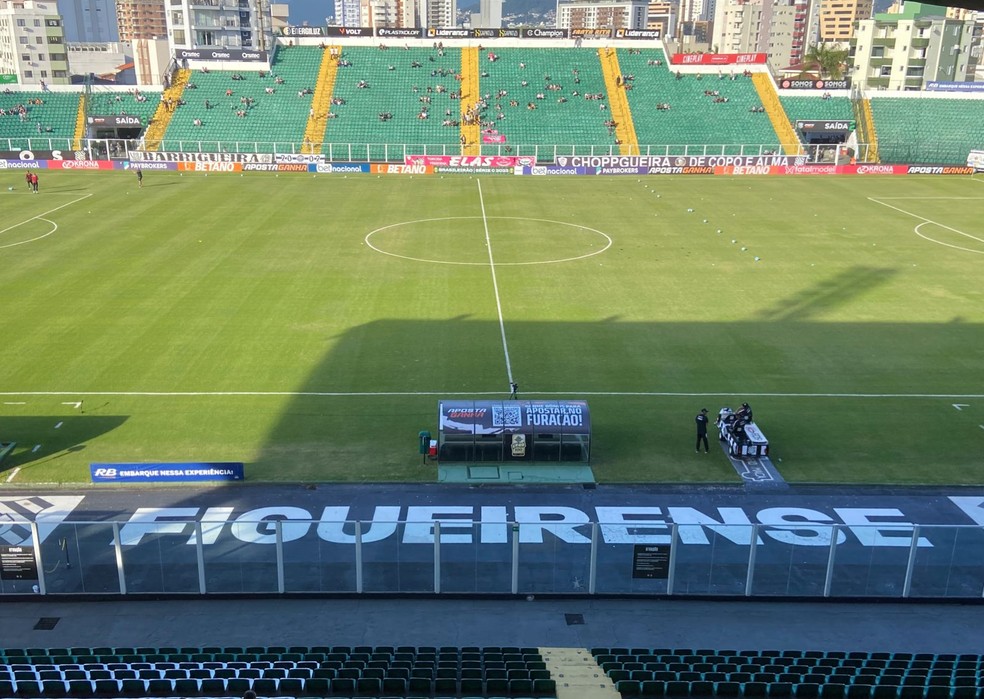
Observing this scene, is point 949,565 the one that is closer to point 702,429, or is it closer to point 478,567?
point 702,429

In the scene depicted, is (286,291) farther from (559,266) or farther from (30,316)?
(559,266)

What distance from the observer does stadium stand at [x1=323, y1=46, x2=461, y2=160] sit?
287 feet

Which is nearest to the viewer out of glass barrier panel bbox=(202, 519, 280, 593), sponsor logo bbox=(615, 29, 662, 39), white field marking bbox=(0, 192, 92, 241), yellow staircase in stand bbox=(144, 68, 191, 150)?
glass barrier panel bbox=(202, 519, 280, 593)

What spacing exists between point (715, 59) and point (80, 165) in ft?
221

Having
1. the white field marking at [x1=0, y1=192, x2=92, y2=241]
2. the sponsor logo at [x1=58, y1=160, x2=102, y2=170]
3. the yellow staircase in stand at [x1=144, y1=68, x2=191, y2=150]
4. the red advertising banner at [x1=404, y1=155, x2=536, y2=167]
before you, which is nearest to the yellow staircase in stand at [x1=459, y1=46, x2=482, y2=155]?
the red advertising banner at [x1=404, y1=155, x2=536, y2=167]

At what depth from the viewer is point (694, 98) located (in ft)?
308

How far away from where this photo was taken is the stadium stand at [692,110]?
3413 inches

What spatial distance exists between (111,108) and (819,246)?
73.3m

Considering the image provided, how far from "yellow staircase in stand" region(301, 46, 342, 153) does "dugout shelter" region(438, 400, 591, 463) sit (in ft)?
207

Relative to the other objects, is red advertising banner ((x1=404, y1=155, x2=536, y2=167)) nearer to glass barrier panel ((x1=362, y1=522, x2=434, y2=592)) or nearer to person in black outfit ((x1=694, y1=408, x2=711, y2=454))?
person in black outfit ((x1=694, y1=408, x2=711, y2=454))

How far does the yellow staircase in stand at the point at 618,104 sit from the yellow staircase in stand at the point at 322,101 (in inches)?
1177

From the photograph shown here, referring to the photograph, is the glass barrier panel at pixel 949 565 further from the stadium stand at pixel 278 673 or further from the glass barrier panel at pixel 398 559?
the glass barrier panel at pixel 398 559

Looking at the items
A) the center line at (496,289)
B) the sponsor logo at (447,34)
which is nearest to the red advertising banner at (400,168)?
the center line at (496,289)

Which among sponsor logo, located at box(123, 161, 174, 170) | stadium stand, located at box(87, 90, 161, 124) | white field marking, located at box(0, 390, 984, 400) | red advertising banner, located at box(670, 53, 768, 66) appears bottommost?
white field marking, located at box(0, 390, 984, 400)
